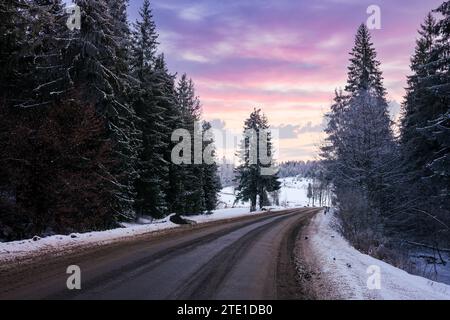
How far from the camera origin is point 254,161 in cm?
5997

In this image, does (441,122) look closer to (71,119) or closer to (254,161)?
(71,119)

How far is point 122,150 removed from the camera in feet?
79.3

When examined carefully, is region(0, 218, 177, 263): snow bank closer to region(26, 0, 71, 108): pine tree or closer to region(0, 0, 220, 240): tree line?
region(0, 0, 220, 240): tree line

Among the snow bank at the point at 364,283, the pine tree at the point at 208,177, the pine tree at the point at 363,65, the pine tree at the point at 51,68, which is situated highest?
the pine tree at the point at 363,65

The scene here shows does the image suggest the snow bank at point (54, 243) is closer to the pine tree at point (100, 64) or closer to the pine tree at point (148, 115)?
the pine tree at point (100, 64)

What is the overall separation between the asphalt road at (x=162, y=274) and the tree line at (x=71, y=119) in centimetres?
391

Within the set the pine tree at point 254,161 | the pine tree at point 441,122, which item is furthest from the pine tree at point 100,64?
the pine tree at point 254,161

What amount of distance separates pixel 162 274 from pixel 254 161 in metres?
51.4

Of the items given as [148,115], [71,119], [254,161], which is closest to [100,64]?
[71,119]

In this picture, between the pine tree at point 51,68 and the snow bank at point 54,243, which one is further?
the pine tree at point 51,68

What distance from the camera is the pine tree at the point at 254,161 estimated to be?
5984cm

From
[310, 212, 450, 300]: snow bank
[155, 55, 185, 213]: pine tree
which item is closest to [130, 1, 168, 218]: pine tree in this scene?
[155, 55, 185, 213]: pine tree

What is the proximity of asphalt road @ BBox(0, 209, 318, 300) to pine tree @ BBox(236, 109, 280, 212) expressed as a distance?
46.0 meters

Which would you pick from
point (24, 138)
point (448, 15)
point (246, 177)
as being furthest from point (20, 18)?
point (246, 177)
